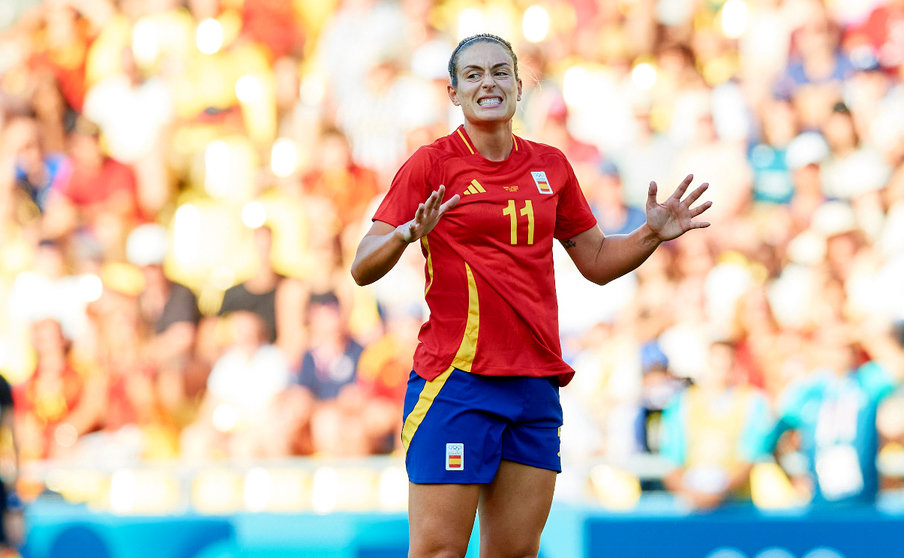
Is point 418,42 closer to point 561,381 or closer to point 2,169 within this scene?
point 2,169

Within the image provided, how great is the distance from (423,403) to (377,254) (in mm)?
408

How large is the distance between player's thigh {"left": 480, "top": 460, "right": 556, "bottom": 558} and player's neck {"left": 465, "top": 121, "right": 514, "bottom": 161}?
31.4 inches

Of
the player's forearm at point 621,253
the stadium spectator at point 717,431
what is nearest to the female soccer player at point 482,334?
the player's forearm at point 621,253

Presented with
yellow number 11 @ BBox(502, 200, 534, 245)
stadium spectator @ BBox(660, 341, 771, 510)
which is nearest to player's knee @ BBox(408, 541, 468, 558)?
yellow number 11 @ BBox(502, 200, 534, 245)

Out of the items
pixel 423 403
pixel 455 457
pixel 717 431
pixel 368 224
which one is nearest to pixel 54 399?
pixel 368 224

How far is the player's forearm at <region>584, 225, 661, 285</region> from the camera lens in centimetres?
307

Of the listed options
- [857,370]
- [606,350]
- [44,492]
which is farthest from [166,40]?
[857,370]

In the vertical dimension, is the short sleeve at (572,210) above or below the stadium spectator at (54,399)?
above

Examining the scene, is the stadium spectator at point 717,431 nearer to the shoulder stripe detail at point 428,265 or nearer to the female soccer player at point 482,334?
the female soccer player at point 482,334

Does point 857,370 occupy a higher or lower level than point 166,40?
lower

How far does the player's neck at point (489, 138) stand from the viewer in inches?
A: 118

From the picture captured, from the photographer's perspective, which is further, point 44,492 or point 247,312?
point 247,312

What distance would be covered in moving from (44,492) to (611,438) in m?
2.88

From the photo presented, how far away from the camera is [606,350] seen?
233 inches
